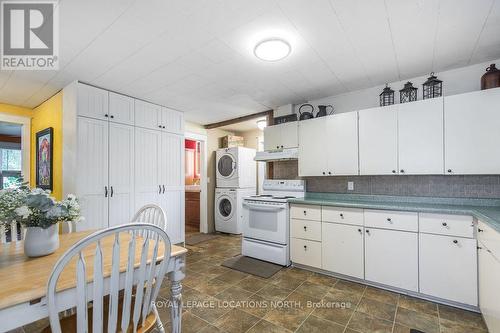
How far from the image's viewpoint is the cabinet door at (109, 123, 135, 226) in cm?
307

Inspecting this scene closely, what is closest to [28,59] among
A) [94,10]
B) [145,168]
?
[94,10]

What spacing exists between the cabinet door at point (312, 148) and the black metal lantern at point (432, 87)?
1.15 m

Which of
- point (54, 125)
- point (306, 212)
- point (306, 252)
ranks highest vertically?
point (54, 125)

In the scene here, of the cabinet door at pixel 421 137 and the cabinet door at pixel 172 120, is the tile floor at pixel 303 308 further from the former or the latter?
the cabinet door at pixel 172 120

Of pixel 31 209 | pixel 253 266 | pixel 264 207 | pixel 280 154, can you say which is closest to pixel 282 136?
pixel 280 154

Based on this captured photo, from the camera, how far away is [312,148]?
324cm

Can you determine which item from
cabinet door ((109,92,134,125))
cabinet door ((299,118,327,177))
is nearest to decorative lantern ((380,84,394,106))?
cabinet door ((299,118,327,177))

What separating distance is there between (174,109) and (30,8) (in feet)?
7.58

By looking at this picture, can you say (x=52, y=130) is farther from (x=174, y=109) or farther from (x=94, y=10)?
(x=94, y=10)

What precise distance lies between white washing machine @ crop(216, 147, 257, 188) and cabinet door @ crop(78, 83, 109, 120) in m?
2.40

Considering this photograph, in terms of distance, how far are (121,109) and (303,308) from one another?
3303mm

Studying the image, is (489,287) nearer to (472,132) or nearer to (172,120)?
(472,132)

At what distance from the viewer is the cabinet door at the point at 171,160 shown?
3730 millimetres

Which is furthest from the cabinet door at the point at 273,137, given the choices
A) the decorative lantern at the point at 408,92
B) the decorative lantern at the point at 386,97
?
the decorative lantern at the point at 408,92
